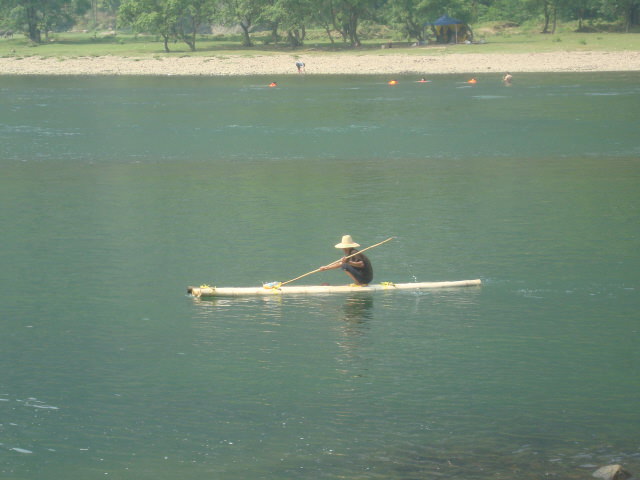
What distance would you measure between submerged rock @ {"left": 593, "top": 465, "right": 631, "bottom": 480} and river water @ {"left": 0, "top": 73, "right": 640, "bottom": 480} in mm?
280

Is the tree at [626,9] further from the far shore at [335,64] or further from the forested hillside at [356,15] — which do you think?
the far shore at [335,64]

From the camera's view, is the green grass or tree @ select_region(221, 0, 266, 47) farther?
tree @ select_region(221, 0, 266, 47)

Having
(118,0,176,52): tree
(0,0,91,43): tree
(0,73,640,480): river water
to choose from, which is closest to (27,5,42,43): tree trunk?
(0,0,91,43): tree

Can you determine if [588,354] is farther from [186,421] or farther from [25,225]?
[25,225]

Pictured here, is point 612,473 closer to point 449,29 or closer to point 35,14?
point 449,29

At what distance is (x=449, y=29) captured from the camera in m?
115

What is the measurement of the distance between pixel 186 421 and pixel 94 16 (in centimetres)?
18474

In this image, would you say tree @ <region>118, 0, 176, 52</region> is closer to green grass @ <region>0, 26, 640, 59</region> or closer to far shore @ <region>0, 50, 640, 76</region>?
green grass @ <region>0, 26, 640, 59</region>

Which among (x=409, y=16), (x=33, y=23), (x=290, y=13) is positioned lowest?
(x=33, y=23)

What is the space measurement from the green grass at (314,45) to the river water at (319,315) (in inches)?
2155

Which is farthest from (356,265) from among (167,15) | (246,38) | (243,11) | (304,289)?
(246,38)

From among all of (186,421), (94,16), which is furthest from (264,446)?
(94,16)

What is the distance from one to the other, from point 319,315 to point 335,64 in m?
87.3

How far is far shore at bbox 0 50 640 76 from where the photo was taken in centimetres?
9931
